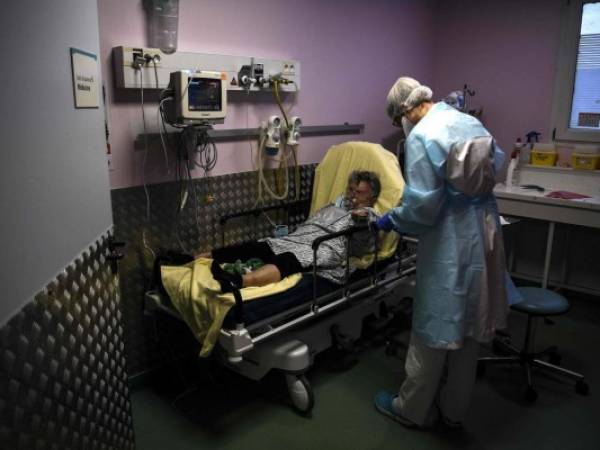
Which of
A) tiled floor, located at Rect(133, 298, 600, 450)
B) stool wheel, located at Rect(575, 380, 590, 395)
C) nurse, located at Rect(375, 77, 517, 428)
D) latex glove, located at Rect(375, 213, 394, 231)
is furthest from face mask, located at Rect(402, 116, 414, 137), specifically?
stool wheel, located at Rect(575, 380, 590, 395)

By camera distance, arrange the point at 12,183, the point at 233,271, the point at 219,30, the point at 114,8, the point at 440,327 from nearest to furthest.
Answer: the point at 12,183 → the point at 440,327 → the point at 114,8 → the point at 233,271 → the point at 219,30

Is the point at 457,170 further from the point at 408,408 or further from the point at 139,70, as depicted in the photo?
the point at 139,70

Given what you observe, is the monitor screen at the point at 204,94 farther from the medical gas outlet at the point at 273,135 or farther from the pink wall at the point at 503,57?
the pink wall at the point at 503,57

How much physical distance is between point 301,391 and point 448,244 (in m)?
0.99

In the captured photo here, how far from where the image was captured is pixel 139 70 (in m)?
2.33

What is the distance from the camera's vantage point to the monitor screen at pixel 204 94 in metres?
2.31

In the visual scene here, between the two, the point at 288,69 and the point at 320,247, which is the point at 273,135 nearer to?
the point at 288,69

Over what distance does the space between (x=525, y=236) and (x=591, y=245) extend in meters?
0.48

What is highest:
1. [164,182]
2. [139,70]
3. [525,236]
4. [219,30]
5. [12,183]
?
[219,30]

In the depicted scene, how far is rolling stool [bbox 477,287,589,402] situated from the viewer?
2.49 metres

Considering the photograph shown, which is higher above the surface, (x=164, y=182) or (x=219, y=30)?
(x=219, y=30)

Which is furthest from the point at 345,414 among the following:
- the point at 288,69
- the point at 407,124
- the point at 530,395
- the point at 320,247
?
the point at 288,69

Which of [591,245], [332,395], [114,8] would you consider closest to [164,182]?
[114,8]

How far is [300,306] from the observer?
2.33m
